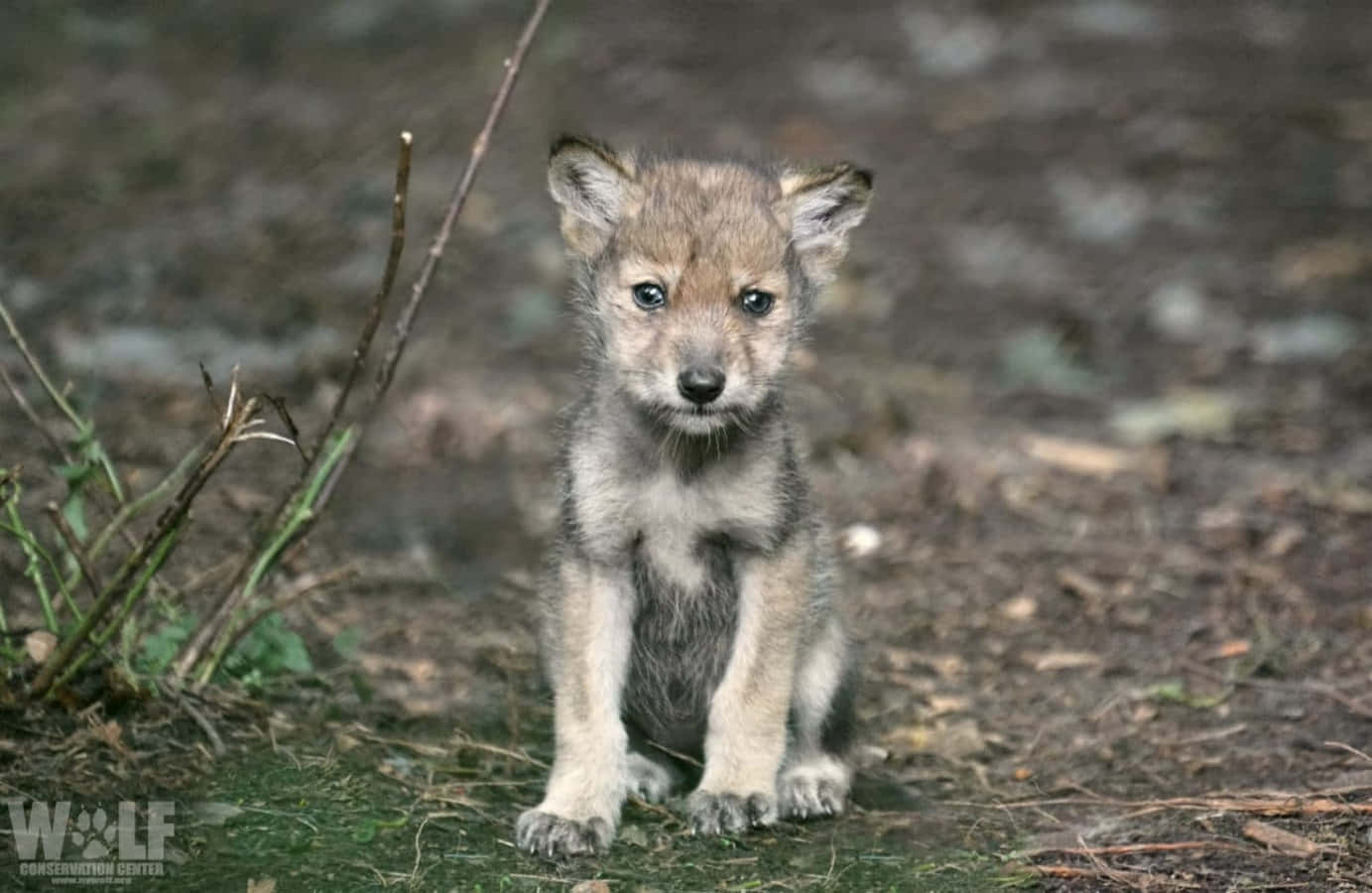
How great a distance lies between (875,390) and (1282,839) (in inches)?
188

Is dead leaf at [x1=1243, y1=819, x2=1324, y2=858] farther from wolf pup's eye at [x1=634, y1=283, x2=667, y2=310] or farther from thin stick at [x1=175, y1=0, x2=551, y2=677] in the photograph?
thin stick at [x1=175, y1=0, x2=551, y2=677]

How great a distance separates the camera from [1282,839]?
4852 mm

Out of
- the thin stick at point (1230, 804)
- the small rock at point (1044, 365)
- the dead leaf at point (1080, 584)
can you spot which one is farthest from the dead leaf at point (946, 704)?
the small rock at point (1044, 365)

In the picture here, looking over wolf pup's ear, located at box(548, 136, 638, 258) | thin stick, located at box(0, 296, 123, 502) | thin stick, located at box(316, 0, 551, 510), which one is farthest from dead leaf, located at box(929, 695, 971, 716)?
thin stick, located at box(0, 296, 123, 502)

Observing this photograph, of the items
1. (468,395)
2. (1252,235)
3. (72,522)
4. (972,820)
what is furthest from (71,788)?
(1252,235)

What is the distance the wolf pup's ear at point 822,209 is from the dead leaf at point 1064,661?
1.98m

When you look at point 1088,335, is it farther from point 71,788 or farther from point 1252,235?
point 71,788

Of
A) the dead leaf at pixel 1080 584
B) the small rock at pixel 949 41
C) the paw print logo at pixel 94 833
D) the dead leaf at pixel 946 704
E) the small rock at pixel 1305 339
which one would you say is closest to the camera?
the paw print logo at pixel 94 833

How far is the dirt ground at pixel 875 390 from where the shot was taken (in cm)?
508

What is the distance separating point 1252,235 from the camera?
1102cm

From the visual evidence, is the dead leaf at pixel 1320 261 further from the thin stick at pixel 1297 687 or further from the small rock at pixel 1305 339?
the thin stick at pixel 1297 687

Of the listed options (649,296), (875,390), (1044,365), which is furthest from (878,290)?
(649,296)

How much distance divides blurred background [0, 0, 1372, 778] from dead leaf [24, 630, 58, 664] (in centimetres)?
130

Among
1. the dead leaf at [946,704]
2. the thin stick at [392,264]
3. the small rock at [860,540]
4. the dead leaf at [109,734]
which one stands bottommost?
the dead leaf at [109,734]
